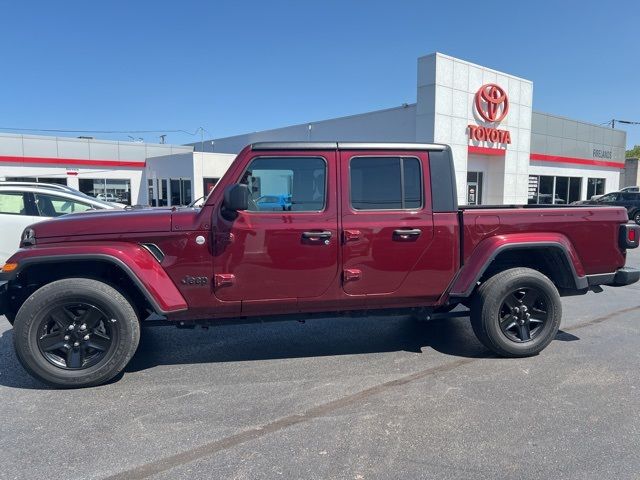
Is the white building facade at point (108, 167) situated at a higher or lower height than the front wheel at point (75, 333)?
higher

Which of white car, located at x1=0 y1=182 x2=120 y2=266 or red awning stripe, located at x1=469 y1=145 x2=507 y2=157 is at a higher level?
red awning stripe, located at x1=469 y1=145 x2=507 y2=157

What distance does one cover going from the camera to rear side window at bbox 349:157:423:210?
14.3 feet

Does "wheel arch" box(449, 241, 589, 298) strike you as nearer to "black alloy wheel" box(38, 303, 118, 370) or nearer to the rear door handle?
the rear door handle

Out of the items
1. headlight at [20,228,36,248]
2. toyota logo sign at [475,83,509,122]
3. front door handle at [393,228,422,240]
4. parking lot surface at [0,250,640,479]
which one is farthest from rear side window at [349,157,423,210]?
toyota logo sign at [475,83,509,122]

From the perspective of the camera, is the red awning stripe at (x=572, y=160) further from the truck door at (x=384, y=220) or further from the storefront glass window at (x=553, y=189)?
the truck door at (x=384, y=220)

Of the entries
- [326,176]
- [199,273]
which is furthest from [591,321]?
[199,273]

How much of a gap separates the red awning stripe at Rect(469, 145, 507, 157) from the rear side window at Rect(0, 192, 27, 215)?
16693 millimetres

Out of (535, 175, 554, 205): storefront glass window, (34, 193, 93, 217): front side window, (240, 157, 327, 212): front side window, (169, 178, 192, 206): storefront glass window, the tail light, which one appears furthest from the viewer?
(169, 178, 192, 206): storefront glass window

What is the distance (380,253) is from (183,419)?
6.90 ft

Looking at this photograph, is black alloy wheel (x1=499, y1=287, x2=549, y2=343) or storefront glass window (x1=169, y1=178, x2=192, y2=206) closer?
black alloy wheel (x1=499, y1=287, x2=549, y2=343)

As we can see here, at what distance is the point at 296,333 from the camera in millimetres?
5477

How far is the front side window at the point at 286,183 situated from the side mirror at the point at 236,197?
11.0 inches

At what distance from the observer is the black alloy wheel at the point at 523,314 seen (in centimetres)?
464

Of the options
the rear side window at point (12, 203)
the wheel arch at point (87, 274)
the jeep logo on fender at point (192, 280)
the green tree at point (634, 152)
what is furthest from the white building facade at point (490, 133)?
the green tree at point (634, 152)
